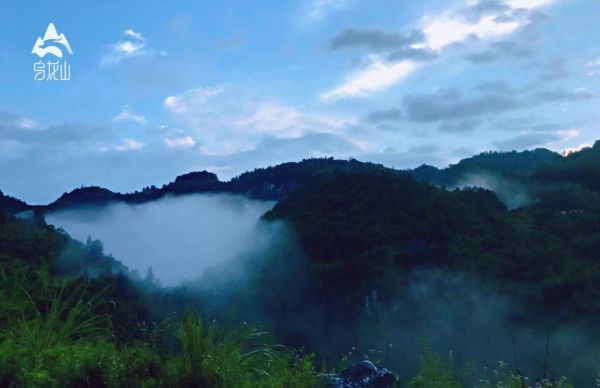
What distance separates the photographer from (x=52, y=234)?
132 ft

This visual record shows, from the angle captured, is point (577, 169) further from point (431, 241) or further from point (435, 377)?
point (435, 377)

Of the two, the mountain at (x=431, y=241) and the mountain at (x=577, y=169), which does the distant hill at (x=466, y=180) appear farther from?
the mountain at (x=431, y=241)

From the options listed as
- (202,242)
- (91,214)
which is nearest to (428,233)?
(202,242)

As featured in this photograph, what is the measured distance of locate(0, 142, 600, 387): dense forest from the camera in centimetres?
545

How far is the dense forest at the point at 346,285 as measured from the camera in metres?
5.45

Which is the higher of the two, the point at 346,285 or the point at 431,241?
the point at 431,241

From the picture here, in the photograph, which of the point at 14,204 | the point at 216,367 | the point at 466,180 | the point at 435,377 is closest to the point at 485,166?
the point at 466,180

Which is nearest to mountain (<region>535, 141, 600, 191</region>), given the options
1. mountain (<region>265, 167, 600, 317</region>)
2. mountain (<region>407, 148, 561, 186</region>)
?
mountain (<region>265, 167, 600, 317</region>)

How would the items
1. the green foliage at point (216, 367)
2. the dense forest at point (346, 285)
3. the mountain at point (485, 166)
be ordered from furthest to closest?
the mountain at point (485, 166) → the dense forest at point (346, 285) → the green foliage at point (216, 367)

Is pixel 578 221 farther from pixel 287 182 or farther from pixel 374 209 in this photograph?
pixel 287 182

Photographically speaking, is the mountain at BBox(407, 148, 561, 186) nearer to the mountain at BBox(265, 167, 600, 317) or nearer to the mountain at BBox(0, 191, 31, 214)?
the mountain at BBox(265, 167, 600, 317)

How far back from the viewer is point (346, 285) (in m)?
45.2

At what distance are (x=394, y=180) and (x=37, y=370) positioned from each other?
53817 mm

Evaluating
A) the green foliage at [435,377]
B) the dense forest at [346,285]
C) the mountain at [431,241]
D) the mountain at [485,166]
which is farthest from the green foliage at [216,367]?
the mountain at [485,166]
